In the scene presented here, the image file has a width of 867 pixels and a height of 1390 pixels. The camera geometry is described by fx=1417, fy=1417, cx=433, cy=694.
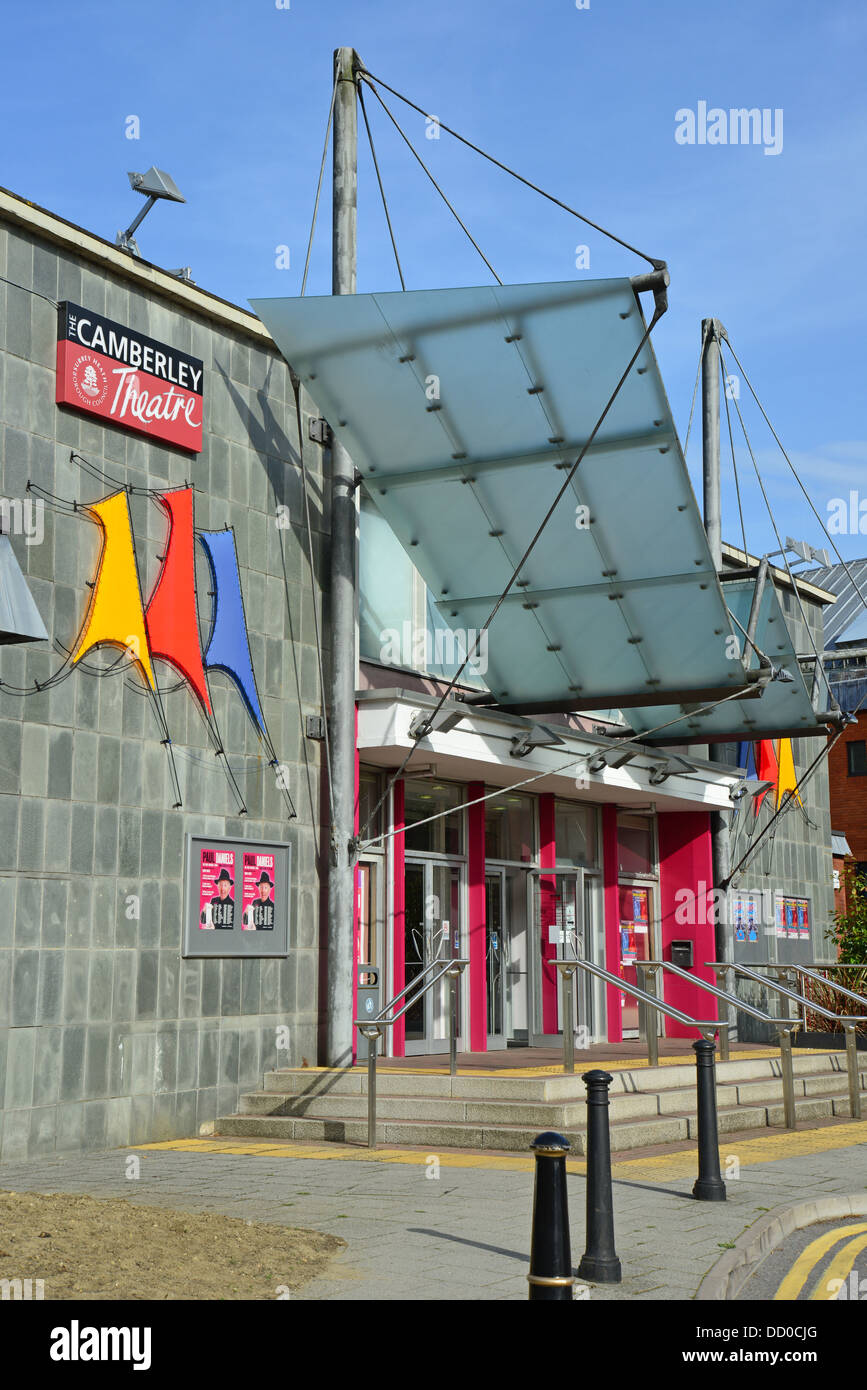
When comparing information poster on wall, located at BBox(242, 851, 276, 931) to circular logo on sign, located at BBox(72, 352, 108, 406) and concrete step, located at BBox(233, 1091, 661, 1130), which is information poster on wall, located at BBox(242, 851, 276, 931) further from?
circular logo on sign, located at BBox(72, 352, 108, 406)

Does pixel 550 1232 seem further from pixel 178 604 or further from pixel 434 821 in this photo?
pixel 434 821

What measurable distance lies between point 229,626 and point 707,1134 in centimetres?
720

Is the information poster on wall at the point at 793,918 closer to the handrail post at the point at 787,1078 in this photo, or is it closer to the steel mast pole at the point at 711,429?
the steel mast pole at the point at 711,429

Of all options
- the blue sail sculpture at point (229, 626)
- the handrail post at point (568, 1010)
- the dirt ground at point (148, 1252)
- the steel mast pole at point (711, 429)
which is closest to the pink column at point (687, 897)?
the steel mast pole at point (711, 429)

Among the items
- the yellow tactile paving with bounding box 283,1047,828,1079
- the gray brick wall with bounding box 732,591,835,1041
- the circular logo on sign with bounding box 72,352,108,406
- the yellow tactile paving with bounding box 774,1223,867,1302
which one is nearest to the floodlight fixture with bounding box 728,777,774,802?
the gray brick wall with bounding box 732,591,835,1041

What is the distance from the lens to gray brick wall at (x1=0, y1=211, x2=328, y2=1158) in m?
11.6

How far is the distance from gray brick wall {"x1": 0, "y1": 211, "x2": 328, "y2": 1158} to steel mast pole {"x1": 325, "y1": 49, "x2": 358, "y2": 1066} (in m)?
0.30

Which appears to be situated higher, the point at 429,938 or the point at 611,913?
the point at 611,913

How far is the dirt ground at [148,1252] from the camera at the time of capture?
6.11 meters

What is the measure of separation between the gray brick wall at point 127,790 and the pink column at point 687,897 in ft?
32.3

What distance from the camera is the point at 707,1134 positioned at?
906cm

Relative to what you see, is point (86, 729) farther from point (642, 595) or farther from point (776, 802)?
point (776, 802)

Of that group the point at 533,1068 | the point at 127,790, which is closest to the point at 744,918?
the point at 533,1068
